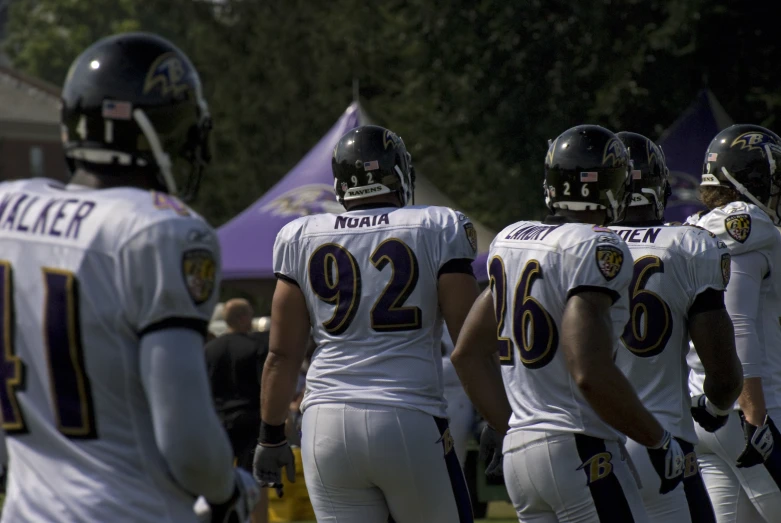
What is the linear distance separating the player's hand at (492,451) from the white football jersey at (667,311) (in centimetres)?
53

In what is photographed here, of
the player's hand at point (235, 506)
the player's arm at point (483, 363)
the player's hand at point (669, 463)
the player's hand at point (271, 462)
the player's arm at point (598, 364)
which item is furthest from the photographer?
the player's hand at point (271, 462)

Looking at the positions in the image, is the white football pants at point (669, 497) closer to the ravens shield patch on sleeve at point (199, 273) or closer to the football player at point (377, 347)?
the football player at point (377, 347)

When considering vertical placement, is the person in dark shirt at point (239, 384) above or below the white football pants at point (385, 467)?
below

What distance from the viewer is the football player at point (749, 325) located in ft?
17.6

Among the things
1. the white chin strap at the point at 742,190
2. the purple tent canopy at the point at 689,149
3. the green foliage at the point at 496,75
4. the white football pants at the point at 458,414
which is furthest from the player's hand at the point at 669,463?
the green foliage at the point at 496,75

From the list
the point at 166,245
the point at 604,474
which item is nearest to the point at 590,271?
the point at 604,474

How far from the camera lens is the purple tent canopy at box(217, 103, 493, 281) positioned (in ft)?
49.5

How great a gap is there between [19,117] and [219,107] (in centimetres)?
2439

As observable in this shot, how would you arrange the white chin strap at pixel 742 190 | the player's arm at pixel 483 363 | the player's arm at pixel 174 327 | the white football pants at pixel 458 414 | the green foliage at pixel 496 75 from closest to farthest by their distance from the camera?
the player's arm at pixel 174 327
the player's arm at pixel 483 363
the white chin strap at pixel 742 190
the white football pants at pixel 458 414
the green foliage at pixel 496 75

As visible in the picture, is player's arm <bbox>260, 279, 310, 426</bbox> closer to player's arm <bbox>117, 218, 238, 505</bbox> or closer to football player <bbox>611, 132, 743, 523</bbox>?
football player <bbox>611, 132, 743, 523</bbox>

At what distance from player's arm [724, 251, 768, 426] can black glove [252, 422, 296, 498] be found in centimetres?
181

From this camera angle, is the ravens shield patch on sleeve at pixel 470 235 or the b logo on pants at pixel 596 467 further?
the ravens shield patch on sleeve at pixel 470 235

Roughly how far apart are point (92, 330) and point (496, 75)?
781 inches

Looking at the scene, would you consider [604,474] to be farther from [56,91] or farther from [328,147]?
[56,91]
